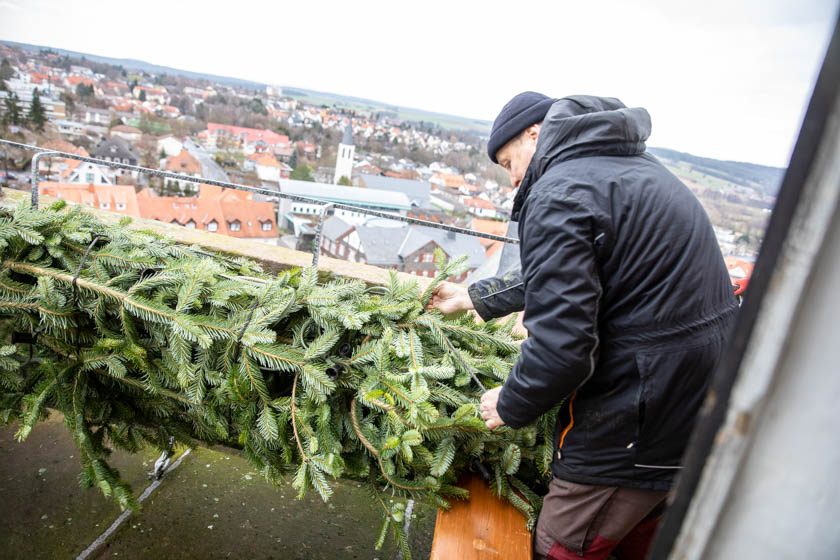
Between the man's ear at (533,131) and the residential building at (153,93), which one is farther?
the residential building at (153,93)

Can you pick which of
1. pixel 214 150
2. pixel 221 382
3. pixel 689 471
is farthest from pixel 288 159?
pixel 689 471

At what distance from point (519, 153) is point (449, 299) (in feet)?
2.75

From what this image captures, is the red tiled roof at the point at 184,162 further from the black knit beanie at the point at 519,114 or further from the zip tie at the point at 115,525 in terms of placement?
the black knit beanie at the point at 519,114

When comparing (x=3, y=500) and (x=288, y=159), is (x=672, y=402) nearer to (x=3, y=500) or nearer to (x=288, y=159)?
(x=3, y=500)

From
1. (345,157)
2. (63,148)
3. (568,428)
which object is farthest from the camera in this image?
(345,157)

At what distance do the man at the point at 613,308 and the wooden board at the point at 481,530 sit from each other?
376mm

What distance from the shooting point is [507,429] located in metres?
2.25

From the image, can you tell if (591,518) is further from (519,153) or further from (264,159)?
(264,159)

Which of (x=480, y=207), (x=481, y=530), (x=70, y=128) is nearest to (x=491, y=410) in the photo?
(x=481, y=530)

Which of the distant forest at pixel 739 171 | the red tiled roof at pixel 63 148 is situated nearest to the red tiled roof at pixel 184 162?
the red tiled roof at pixel 63 148

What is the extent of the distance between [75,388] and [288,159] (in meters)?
11.8

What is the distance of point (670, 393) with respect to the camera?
170 centimetres

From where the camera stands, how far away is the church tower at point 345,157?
43.5 feet

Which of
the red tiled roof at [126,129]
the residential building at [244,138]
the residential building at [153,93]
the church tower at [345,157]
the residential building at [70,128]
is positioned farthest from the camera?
the residential building at [244,138]
